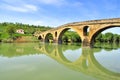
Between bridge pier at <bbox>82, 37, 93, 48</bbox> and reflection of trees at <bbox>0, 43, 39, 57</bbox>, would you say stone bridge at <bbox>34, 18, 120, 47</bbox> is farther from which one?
reflection of trees at <bbox>0, 43, 39, 57</bbox>

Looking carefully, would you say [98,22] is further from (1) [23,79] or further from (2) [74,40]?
(2) [74,40]

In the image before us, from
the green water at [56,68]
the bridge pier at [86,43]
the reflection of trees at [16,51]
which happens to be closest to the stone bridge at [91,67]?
the green water at [56,68]

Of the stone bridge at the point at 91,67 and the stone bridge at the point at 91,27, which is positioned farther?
the stone bridge at the point at 91,27

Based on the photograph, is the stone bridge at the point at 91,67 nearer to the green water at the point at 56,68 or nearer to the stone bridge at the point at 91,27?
the green water at the point at 56,68

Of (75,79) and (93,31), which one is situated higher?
(93,31)

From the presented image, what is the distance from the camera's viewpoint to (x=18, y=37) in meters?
73.1

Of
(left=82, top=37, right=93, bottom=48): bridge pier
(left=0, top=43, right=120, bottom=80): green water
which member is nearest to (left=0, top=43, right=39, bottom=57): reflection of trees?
(left=0, top=43, right=120, bottom=80): green water

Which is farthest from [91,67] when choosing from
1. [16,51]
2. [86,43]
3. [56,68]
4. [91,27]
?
[86,43]

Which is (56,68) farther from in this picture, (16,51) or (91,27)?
(91,27)

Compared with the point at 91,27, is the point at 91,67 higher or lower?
lower

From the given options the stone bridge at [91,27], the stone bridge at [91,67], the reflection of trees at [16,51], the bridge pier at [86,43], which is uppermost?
the stone bridge at [91,27]

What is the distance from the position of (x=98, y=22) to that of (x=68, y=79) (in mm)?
29318

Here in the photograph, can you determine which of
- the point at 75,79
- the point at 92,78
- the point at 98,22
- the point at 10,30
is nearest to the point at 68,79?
the point at 75,79

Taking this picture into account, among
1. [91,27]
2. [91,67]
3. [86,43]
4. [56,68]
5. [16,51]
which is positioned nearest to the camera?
[56,68]
